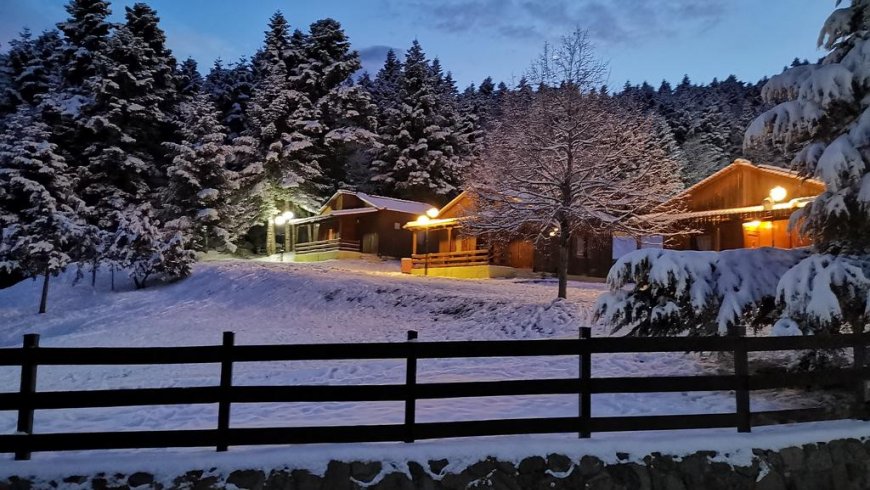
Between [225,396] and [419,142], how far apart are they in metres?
43.9

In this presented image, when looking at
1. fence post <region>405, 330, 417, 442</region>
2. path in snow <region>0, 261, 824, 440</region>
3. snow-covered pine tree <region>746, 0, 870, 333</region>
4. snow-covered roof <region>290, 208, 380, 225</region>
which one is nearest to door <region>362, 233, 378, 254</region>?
snow-covered roof <region>290, 208, 380, 225</region>

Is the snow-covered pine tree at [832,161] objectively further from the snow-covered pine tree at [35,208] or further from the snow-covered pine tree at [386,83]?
the snow-covered pine tree at [386,83]

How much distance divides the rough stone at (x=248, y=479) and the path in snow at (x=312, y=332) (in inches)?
88.4

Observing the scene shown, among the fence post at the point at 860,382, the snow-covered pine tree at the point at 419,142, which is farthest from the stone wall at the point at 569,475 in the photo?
the snow-covered pine tree at the point at 419,142

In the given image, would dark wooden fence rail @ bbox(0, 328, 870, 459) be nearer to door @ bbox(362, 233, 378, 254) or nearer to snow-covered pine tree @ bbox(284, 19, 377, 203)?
door @ bbox(362, 233, 378, 254)

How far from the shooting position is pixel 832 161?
760 centimetres

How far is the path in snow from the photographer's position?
828 centimetres

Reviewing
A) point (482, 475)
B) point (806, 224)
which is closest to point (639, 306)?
point (806, 224)

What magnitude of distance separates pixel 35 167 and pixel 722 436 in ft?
104

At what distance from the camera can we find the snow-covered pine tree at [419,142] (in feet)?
159

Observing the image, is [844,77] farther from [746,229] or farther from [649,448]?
[746,229]

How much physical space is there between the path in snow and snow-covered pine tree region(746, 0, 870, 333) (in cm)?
171

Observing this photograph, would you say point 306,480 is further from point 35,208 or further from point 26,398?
point 35,208

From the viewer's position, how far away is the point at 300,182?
149ft
